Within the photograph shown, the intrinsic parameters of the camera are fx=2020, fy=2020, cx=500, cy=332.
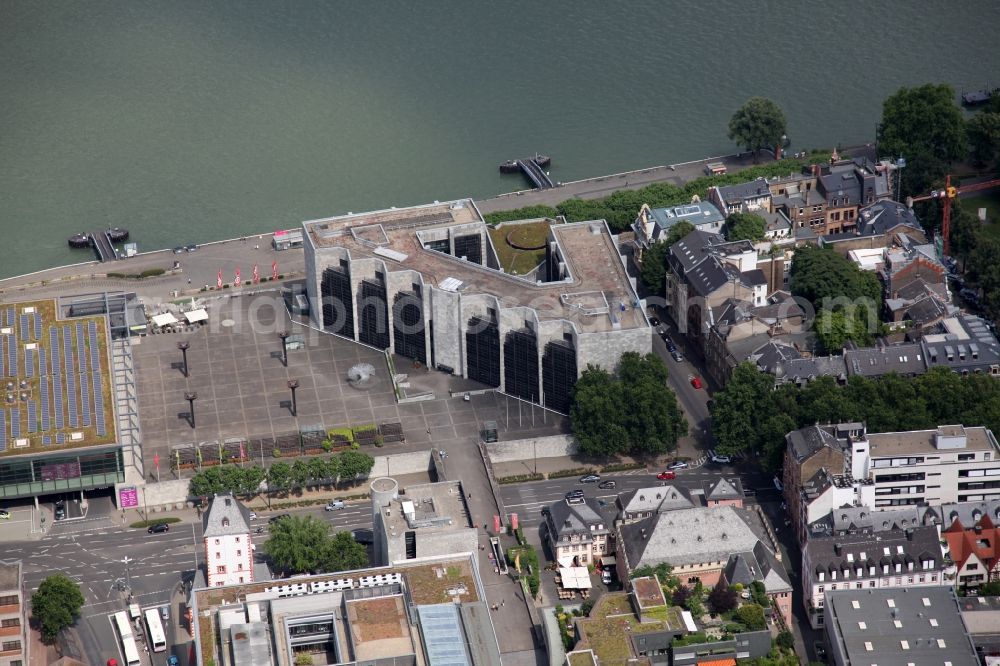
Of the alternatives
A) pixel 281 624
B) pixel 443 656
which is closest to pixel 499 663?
pixel 443 656

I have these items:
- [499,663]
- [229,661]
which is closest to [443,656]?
[499,663]

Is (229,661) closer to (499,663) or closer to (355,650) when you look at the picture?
(355,650)

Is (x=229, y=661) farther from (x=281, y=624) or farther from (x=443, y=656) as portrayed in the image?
(x=443, y=656)

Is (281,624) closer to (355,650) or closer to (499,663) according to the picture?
(355,650)

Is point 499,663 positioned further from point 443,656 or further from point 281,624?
point 281,624

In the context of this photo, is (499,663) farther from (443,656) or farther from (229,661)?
(229,661)

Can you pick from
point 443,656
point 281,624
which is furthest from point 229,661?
point 443,656
